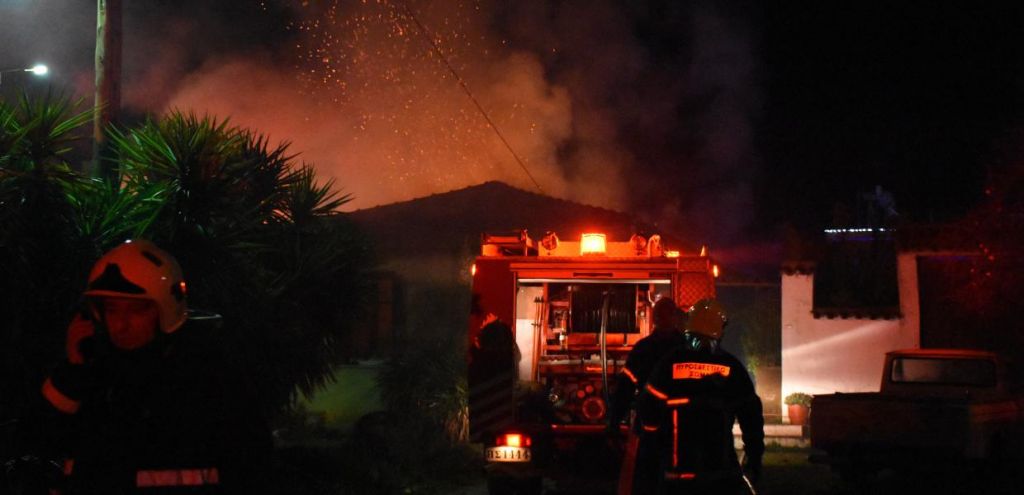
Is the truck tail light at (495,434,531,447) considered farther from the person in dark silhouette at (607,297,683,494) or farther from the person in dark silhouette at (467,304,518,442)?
the person in dark silhouette at (607,297,683,494)

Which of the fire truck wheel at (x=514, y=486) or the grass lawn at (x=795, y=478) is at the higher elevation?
the fire truck wheel at (x=514, y=486)

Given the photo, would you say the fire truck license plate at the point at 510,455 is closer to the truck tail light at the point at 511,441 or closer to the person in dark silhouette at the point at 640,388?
the truck tail light at the point at 511,441

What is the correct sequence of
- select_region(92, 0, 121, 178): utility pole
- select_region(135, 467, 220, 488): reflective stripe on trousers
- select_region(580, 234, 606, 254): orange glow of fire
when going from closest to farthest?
1. select_region(135, 467, 220, 488): reflective stripe on trousers
2. select_region(92, 0, 121, 178): utility pole
3. select_region(580, 234, 606, 254): orange glow of fire

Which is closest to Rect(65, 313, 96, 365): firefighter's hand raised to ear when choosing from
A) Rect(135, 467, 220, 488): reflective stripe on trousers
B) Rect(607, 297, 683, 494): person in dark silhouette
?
Rect(135, 467, 220, 488): reflective stripe on trousers

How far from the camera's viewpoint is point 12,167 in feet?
27.6

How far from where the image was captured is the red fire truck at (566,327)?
928cm

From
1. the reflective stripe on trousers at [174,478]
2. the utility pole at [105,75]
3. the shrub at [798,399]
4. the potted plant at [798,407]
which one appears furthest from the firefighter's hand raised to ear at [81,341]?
the shrub at [798,399]

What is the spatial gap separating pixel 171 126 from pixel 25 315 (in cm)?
267

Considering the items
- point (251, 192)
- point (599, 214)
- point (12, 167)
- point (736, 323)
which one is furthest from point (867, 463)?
point (599, 214)

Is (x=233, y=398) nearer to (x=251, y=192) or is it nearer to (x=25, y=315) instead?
(x=25, y=315)

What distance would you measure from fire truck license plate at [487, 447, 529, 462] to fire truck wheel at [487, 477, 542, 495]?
0.59 ft

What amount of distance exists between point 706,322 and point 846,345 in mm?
14173

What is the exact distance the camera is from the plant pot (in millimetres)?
17656

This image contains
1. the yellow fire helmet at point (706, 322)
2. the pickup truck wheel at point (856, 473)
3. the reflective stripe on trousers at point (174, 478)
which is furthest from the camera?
the pickup truck wheel at point (856, 473)
